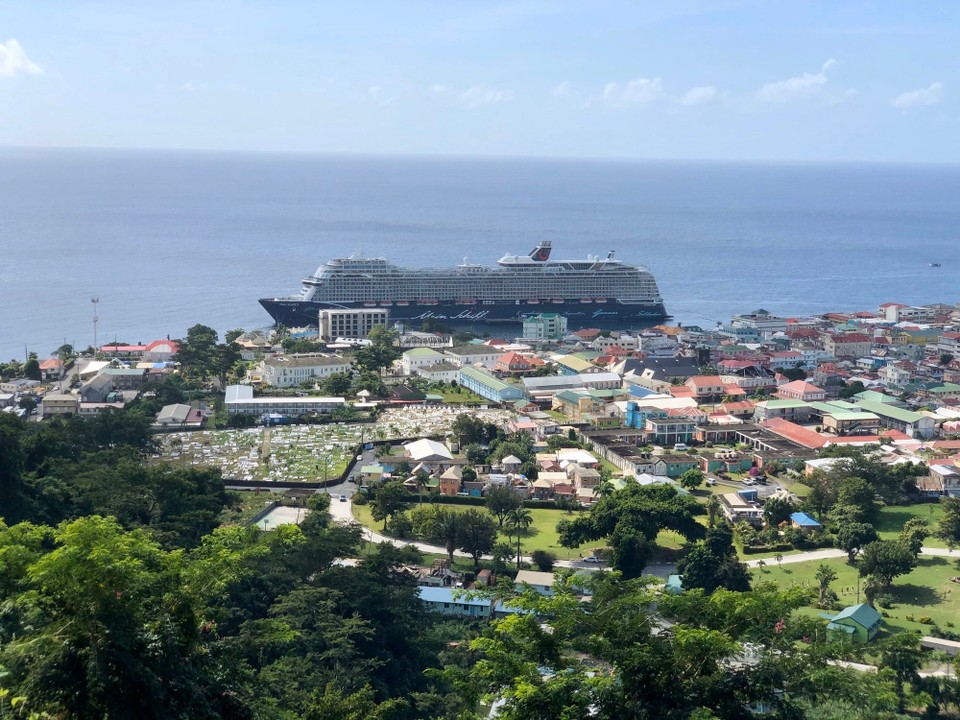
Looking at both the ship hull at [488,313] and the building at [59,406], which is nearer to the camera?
the building at [59,406]

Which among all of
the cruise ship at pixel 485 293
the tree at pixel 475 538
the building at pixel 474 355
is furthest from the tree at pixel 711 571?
the cruise ship at pixel 485 293

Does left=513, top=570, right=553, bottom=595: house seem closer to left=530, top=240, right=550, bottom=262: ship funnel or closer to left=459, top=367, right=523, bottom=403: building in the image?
left=459, top=367, right=523, bottom=403: building

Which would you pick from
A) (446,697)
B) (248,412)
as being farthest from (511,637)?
(248,412)

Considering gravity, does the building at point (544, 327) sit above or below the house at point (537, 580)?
above

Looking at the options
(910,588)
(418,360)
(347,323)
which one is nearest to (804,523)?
(910,588)

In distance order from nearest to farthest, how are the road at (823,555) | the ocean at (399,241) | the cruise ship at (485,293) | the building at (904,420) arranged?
the road at (823,555) → the building at (904,420) → the cruise ship at (485,293) → the ocean at (399,241)

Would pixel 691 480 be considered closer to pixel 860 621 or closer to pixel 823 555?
pixel 823 555

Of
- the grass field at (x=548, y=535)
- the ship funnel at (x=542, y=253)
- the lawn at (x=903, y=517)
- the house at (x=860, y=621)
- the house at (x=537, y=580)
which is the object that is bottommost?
the grass field at (x=548, y=535)

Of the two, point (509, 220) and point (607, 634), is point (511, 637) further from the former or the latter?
point (509, 220)

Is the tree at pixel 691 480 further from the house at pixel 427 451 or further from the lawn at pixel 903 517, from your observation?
the house at pixel 427 451
